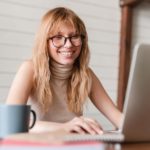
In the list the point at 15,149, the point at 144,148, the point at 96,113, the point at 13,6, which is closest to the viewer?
the point at 15,149

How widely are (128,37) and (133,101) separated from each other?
2.49 meters

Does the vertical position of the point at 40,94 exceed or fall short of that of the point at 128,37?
it falls short

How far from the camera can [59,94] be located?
1.70m

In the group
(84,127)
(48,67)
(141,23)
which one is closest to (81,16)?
(141,23)

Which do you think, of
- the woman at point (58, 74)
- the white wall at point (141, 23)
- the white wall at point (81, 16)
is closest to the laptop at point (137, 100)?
the woman at point (58, 74)

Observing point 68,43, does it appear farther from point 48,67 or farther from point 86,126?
point 86,126

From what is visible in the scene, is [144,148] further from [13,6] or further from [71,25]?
[13,6]

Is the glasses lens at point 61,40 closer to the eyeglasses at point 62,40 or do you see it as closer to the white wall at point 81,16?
the eyeglasses at point 62,40

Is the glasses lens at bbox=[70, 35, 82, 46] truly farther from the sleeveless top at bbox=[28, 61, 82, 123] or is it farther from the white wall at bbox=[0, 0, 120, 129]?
the white wall at bbox=[0, 0, 120, 129]

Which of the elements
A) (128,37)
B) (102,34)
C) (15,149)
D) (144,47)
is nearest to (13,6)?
(102,34)

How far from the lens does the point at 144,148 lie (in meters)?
0.74

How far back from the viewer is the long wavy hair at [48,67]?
1606mm

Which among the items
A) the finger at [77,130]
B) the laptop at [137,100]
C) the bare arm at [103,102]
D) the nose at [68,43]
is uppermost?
the nose at [68,43]

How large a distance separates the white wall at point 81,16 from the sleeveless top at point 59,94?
1021 mm
